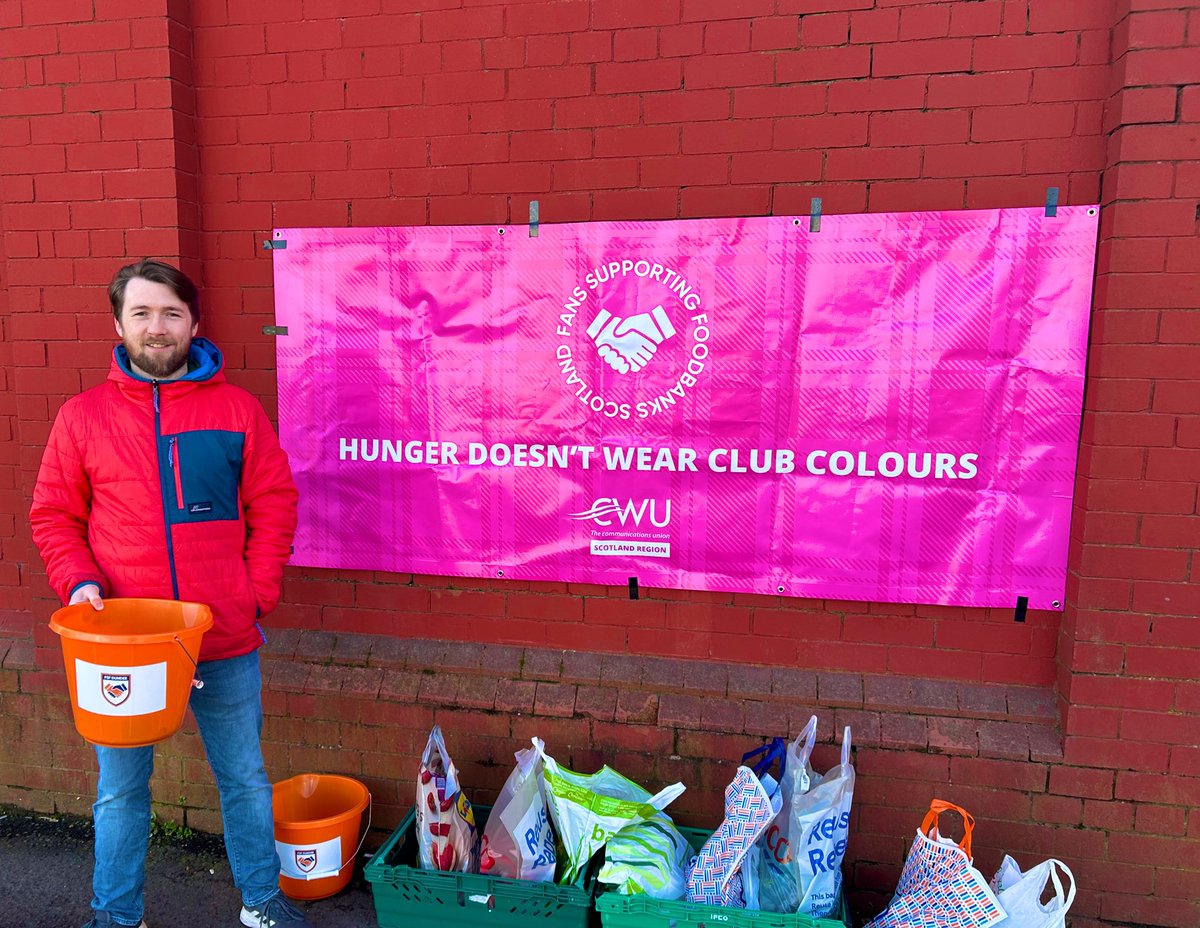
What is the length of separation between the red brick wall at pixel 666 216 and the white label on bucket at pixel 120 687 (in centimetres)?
100

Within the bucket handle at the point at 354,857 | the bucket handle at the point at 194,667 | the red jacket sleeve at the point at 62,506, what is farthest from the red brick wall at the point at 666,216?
the red jacket sleeve at the point at 62,506

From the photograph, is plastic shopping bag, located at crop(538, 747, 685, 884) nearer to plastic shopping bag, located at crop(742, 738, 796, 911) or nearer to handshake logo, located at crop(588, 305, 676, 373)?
plastic shopping bag, located at crop(742, 738, 796, 911)

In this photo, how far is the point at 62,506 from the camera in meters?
2.37

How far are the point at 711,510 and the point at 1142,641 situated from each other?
4.91ft

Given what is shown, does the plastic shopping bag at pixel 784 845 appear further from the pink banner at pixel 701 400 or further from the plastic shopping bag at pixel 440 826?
the plastic shopping bag at pixel 440 826

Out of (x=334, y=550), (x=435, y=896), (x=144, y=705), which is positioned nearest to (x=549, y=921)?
(x=435, y=896)

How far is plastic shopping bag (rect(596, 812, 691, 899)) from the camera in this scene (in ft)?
7.84

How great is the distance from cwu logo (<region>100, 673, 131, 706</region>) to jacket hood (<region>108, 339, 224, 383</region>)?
2.85 ft

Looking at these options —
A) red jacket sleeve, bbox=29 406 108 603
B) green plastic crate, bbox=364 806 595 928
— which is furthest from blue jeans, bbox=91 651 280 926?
red jacket sleeve, bbox=29 406 108 603

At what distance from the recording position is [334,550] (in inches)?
125

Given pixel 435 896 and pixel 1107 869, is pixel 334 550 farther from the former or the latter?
pixel 1107 869

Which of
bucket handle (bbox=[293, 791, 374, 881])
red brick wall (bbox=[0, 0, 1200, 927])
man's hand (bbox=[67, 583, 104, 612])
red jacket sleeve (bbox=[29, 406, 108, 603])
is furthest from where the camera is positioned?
bucket handle (bbox=[293, 791, 374, 881])

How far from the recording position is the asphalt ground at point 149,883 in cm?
273

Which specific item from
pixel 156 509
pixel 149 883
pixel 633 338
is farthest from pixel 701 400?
pixel 149 883
